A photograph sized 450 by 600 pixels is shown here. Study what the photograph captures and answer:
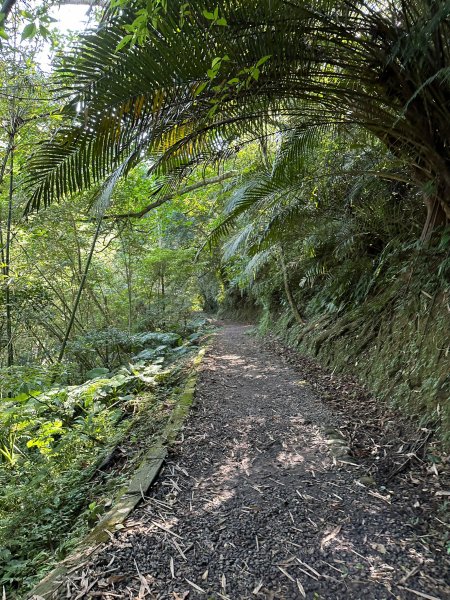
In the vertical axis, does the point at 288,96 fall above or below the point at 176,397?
above

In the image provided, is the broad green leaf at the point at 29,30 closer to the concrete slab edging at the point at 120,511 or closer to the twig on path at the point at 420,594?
the concrete slab edging at the point at 120,511

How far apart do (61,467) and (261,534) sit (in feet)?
7.22

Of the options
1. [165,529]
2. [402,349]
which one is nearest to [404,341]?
[402,349]

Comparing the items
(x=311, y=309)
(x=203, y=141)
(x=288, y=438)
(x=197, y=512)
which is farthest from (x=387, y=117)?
(x=311, y=309)

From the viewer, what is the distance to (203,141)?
106 inches

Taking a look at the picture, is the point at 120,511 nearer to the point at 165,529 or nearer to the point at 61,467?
the point at 165,529

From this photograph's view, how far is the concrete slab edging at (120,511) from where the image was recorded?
1433 mm

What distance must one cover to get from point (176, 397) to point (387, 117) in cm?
333

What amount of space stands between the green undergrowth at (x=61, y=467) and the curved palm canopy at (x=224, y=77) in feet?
6.49

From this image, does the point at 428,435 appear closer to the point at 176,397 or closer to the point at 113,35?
the point at 176,397

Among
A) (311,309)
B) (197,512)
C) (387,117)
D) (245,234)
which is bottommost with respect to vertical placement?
(197,512)

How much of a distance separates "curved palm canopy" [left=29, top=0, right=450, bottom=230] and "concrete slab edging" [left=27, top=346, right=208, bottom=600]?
182cm

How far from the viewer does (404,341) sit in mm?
3182

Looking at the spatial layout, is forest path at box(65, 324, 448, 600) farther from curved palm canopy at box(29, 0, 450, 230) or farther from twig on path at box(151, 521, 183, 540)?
curved palm canopy at box(29, 0, 450, 230)
